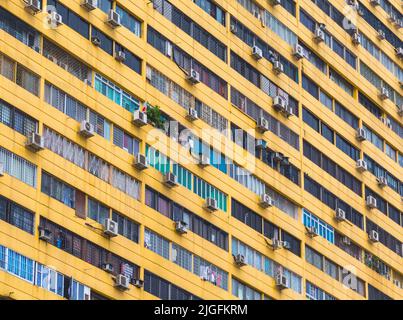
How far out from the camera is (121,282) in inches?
1880

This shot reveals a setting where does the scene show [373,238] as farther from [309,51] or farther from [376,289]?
[309,51]

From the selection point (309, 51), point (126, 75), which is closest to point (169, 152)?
point (126, 75)

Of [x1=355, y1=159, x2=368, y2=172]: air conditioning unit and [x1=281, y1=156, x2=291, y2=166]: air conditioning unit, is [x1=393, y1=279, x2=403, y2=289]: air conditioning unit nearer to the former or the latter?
[x1=355, y1=159, x2=368, y2=172]: air conditioning unit

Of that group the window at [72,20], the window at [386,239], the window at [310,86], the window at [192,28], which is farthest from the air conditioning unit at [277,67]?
the window at [72,20]

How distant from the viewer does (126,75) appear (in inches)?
2044

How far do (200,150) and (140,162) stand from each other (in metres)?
4.84

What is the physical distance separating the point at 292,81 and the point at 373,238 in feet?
30.7

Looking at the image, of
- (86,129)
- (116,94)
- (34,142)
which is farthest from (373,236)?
(34,142)

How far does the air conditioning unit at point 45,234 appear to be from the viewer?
44500 millimetres

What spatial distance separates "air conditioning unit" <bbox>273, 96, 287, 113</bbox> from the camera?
60969 mm

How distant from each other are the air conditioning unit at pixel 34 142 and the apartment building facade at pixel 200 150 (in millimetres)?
56

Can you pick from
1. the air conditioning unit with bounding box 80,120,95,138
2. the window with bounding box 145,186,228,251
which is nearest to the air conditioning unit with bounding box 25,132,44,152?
the air conditioning unit with bounding box 80,120,95,138

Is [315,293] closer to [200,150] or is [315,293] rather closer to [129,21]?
[200,150]

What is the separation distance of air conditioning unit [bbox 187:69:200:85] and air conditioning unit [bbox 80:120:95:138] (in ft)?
26.0
